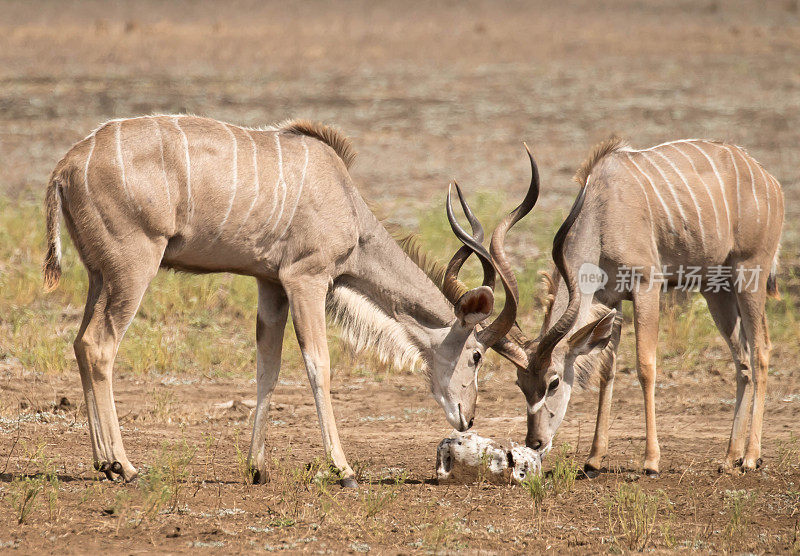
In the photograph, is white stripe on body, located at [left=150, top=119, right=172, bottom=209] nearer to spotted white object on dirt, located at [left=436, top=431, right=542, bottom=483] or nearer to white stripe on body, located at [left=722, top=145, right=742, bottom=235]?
spotted white object on dirt, located at [left=436, top=431, right=542, bottom=483]

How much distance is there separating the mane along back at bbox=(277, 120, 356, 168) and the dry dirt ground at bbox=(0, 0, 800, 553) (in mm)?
1785

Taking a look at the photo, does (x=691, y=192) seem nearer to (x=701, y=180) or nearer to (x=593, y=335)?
(x=701, y=180)

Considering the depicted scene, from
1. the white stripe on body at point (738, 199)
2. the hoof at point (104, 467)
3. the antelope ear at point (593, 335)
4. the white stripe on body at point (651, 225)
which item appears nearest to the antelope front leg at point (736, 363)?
the white stripe on body at point (738, 199)

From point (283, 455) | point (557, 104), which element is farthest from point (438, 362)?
point (557, 104)

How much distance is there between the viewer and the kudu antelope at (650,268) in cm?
652

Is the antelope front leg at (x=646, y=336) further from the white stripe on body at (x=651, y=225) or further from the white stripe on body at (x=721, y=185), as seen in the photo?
the white stripe on body at (x=721, y=185)

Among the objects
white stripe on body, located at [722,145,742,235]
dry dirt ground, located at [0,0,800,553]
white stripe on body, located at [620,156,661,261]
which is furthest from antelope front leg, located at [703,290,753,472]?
white stripe on body, located at [620,156,661,261]

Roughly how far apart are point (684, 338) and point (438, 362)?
3765 millimetres

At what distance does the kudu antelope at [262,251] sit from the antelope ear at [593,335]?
1.77 ft

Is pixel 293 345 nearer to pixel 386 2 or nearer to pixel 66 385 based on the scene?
pixel 66 385

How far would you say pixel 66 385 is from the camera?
7.97 metres

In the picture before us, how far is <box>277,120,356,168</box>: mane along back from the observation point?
21.1 ft

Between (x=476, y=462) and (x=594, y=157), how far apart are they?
2.21 meters

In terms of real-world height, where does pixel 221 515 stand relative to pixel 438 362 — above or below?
below
